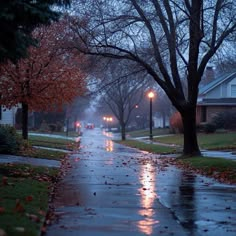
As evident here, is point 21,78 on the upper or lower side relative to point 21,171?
upper

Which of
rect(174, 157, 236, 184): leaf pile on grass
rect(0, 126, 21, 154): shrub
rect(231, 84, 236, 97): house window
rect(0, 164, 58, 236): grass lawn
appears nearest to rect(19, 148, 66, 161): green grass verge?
rect(0, 126, 21, 154): shrub

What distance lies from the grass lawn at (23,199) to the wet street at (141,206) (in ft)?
1.17

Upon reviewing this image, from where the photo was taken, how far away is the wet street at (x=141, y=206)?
8.29 metres

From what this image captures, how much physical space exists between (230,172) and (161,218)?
876 cm

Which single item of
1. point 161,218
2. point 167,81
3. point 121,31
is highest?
point 121,31

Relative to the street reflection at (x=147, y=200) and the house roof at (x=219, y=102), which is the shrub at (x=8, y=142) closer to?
the street reflection at (x=147, y=200)

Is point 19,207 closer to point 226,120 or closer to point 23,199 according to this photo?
point 23,199

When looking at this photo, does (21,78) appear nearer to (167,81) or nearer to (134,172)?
(167,81)

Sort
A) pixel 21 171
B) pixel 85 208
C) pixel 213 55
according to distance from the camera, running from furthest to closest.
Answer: pixel 213 55
pixel 21 171
pixel 85 208

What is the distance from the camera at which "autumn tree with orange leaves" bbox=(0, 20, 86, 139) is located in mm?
28453

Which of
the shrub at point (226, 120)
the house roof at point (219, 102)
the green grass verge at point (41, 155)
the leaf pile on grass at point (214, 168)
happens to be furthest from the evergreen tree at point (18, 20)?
the house roof at point (219, 102)

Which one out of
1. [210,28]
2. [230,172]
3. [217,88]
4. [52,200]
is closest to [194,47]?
[210,28]

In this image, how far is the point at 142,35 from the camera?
81.4 ft

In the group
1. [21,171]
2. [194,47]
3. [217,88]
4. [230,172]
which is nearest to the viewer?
[21,171]
